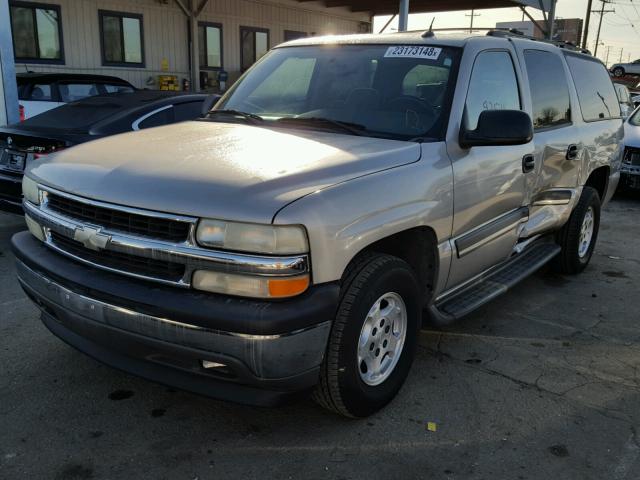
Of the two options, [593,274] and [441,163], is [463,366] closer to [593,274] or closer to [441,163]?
[441,163]

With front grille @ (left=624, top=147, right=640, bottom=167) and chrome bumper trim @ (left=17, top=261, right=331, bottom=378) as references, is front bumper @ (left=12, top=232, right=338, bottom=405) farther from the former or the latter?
front grille @ (left=624, top=147, right=640, bottom=167)

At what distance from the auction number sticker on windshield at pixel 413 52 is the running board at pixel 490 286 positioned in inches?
57.8

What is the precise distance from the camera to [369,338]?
2.90 meters

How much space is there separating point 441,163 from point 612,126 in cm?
345

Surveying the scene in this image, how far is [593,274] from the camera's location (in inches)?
224

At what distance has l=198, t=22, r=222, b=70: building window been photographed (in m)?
16.9

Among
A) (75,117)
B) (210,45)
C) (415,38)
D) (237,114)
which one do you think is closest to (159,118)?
(75,117)

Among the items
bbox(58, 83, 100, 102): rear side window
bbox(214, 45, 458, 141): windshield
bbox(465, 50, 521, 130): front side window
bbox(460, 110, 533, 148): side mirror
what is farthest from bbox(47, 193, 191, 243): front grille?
bbox(58, 83, 100, 102): rear side window

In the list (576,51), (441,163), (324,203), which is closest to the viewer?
(324,203)

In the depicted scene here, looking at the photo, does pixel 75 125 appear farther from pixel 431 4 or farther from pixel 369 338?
pixel 431 4

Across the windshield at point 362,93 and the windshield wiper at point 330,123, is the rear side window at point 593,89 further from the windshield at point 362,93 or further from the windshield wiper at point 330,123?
the windshield wiper at point 330,123

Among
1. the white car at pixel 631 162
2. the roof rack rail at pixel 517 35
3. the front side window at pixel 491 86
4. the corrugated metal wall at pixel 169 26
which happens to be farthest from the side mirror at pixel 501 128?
Result: the corrugated metal wall at pixel 169 26

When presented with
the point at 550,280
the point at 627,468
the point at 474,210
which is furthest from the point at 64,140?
the point at 627,468

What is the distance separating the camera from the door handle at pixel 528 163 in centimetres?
397
